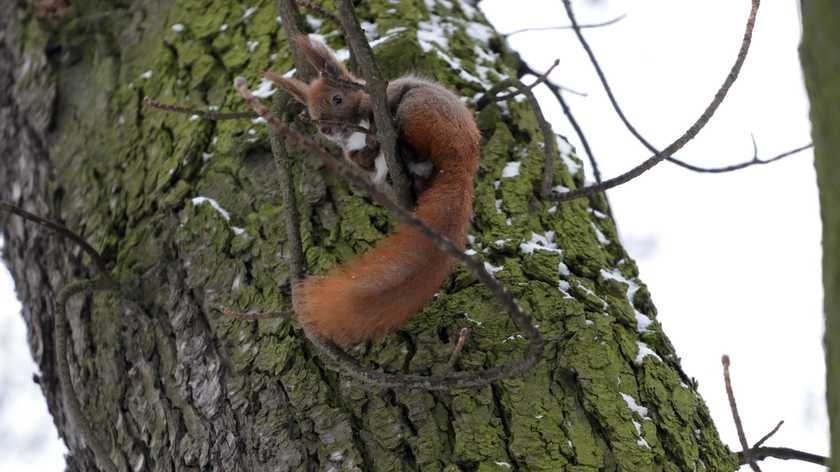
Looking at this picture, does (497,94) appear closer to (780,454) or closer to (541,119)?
(541,119)

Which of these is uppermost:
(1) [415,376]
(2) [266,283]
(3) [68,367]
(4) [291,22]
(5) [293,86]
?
(4) [291,22]

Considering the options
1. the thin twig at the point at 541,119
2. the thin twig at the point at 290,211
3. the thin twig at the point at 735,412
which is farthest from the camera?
the thin twig at the point at 541,119

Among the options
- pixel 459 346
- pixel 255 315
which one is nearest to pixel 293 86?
pixel 255 315

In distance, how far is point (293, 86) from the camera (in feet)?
7.45

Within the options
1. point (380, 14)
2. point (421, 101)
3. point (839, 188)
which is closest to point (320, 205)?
point (421, 101)

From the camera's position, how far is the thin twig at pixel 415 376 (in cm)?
131

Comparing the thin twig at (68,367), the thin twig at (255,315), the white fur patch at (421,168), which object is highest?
the white fur patch at (421,168)

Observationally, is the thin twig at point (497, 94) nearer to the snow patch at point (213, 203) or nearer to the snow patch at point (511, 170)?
the snow patch at point (511, 170)

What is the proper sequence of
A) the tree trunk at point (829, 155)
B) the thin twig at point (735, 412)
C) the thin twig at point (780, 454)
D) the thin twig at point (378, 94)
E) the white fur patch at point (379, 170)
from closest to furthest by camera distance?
the tree trunk at point (829, 155) → the thin twig at point (735, 412) → the thin twig at point (378, 94) → the thin twig at point (780, 454) → the white fur patch at point (379, 170)

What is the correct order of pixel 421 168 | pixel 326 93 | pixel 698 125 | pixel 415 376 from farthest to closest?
pixel 326 93 → pixel 421 168 → pixel 698 125 → pixel 415 376

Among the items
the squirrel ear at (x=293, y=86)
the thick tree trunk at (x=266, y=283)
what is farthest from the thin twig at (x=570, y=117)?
the squirrel ear at (x=293, y=86)

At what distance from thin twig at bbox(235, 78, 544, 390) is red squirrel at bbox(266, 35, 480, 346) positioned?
0.07 meters

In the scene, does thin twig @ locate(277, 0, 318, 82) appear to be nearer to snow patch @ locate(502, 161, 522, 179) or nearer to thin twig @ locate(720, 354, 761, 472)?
snow patch @ locate(502, 161, 522, 179)

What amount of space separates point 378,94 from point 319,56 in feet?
1.84
